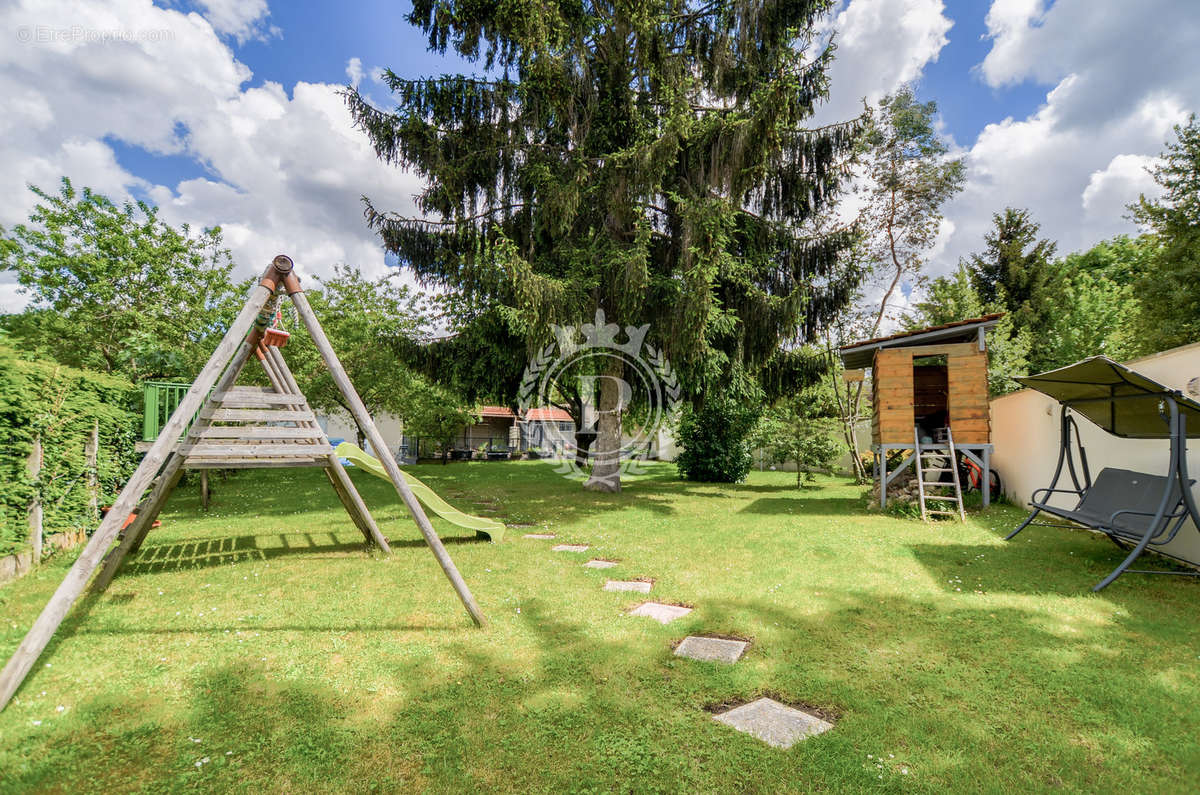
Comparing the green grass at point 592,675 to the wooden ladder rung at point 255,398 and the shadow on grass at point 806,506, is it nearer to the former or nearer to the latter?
the wooden ladder rung at point 255,398

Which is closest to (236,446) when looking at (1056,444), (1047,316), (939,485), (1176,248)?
(939,485)

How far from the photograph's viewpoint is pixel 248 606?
13.3ft

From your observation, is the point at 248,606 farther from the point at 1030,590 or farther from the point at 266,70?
the point at 266,70

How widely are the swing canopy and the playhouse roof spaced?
3.20 meters

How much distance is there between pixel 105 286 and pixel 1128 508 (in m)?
21.9

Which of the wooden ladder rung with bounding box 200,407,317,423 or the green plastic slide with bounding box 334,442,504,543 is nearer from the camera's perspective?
the wooden ladder rung with bounding box 200,407,317,423

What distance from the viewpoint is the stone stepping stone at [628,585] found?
15.5 ft

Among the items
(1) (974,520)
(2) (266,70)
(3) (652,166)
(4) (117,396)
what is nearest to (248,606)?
(4) (117,396)

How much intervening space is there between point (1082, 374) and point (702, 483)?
10.9 m

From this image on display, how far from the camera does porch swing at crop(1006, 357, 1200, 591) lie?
4.50m

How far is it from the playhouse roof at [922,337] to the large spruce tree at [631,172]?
51.8 inches

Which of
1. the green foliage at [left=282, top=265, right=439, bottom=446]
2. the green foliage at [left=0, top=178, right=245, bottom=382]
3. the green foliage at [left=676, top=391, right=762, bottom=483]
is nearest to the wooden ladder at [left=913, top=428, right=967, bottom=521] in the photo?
the green foliage at [left=676, top=391, right=762, bottom=483]

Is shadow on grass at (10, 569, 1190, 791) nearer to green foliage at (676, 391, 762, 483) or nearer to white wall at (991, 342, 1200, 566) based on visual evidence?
white wall at (991, 342, 1200, 566)

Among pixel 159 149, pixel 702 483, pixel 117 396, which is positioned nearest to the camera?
pixel 117 396
